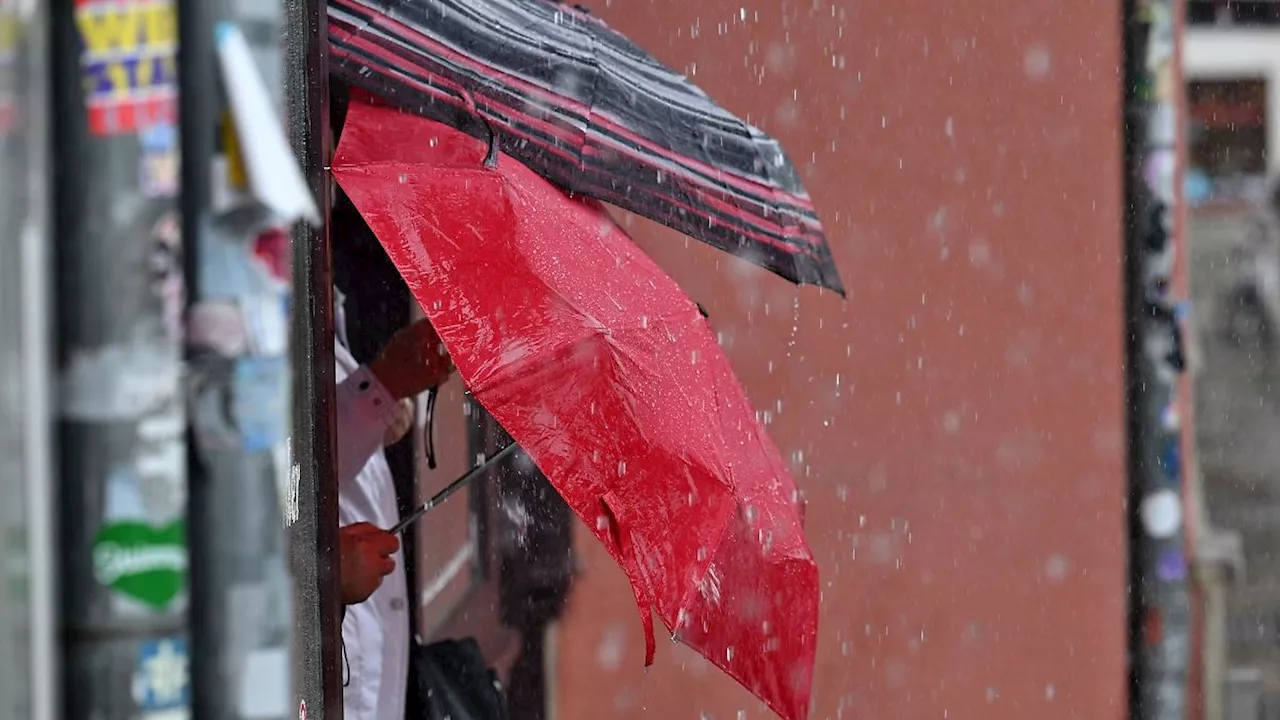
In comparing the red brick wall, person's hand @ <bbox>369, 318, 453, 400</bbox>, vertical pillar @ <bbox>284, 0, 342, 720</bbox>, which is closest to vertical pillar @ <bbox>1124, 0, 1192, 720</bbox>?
the red brick wall

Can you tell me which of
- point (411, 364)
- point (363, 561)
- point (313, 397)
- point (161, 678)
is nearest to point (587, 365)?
point (313, 397)

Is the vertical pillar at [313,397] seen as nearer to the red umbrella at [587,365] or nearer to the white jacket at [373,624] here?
the red umbrella at [587,365]

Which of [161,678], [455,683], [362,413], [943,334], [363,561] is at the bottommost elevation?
[455,683]

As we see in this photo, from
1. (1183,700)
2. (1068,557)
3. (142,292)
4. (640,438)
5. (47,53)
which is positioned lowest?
(1183,700)

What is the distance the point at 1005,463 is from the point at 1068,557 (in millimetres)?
364

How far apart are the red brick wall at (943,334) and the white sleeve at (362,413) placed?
1926 mm

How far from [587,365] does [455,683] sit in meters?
1.29

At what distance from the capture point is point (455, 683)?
3105mm

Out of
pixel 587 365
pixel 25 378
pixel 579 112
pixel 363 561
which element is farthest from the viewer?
pixel 579 112

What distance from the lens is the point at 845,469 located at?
4477mm

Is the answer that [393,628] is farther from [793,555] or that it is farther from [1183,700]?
[1183,700]

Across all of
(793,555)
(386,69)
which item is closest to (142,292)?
(386,69)

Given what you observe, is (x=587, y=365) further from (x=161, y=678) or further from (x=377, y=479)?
(x=161, y=678)

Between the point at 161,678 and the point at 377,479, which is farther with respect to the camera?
the point at 377,479
